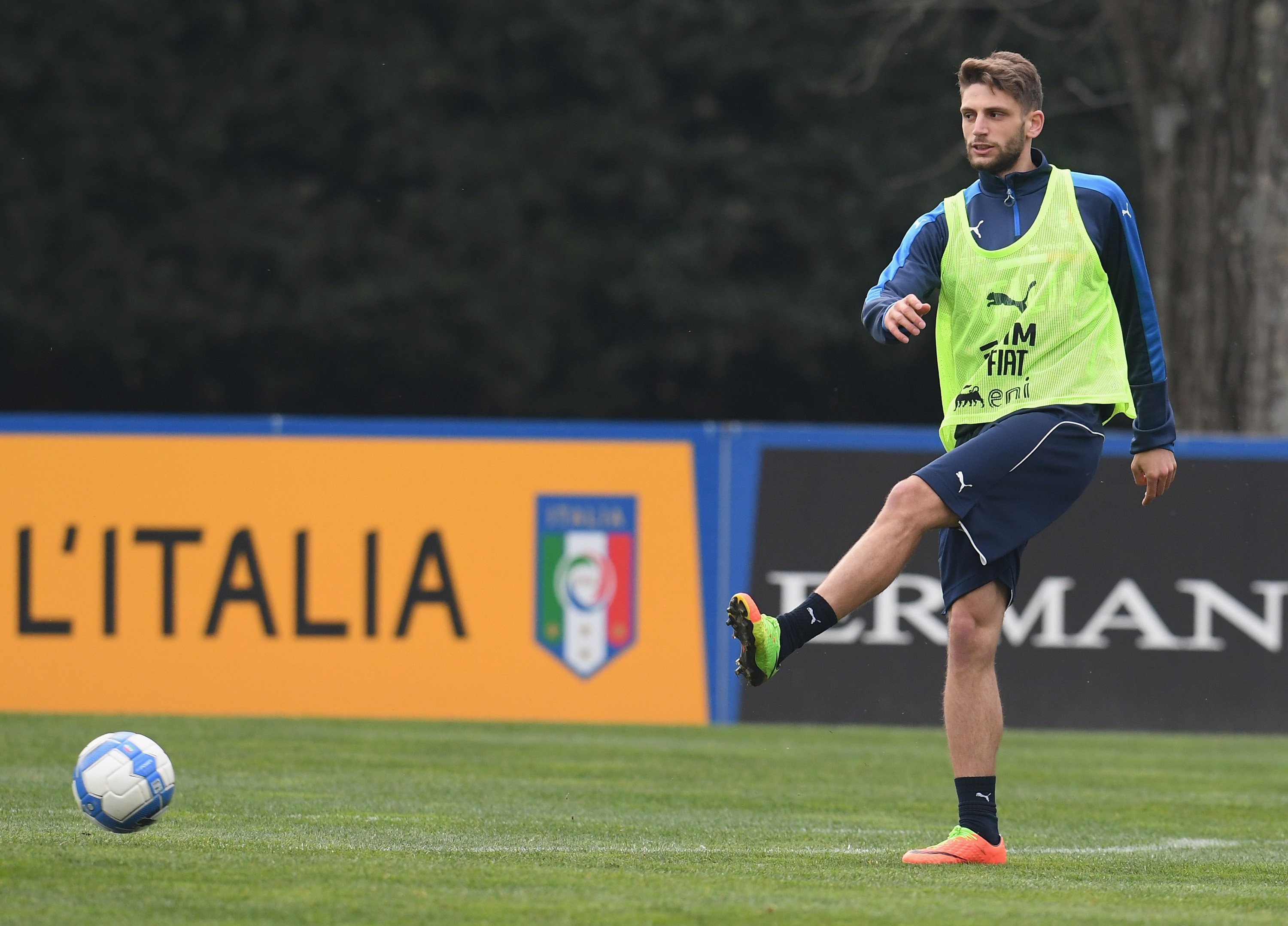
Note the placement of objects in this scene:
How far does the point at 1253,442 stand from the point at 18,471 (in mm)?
7342

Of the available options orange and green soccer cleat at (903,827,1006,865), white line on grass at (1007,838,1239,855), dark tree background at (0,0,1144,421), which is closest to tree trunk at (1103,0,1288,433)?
white line on grass at (1007,838,1239,855)

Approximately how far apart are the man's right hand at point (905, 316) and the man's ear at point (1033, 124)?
0.66 meters

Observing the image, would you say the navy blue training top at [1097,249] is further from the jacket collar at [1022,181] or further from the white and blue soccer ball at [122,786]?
the white and blue soccer ball at [122,786]

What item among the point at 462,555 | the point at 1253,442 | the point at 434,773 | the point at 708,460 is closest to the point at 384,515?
the point at 462,555

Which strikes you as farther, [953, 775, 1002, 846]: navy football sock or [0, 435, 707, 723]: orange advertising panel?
[0, 435, 707, 723]: orange advertising panel

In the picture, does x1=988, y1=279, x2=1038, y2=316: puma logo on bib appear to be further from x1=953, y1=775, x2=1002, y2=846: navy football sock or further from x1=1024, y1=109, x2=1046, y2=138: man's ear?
x1=953, y1=775, x2=1002, y2=846: navy football sock

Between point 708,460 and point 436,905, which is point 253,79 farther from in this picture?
point 436,905

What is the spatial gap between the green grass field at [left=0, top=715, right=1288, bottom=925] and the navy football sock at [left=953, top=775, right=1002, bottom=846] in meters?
0.22

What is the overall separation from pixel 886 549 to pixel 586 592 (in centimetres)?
Result: 666

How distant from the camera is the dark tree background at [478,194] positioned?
2583 centimetres

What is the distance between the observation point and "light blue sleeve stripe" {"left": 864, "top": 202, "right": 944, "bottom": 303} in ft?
18.9

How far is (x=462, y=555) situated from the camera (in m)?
12.2

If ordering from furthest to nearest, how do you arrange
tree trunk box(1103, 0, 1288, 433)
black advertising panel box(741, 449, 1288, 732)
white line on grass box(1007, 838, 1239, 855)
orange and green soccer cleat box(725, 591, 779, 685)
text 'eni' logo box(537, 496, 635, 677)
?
tree trunk box(1103, 0, 1288, 433)
black advertising panel box(741, 449, 1288, 732)
text 'eni' logo box(537, 496, 635, 677)
white line on grass box(1007, 838, 1239, 855)
orange and green soccer cleat box(725, 591, 779, 685)

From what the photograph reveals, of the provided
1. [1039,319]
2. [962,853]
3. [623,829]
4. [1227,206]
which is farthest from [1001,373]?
[1227,206]
